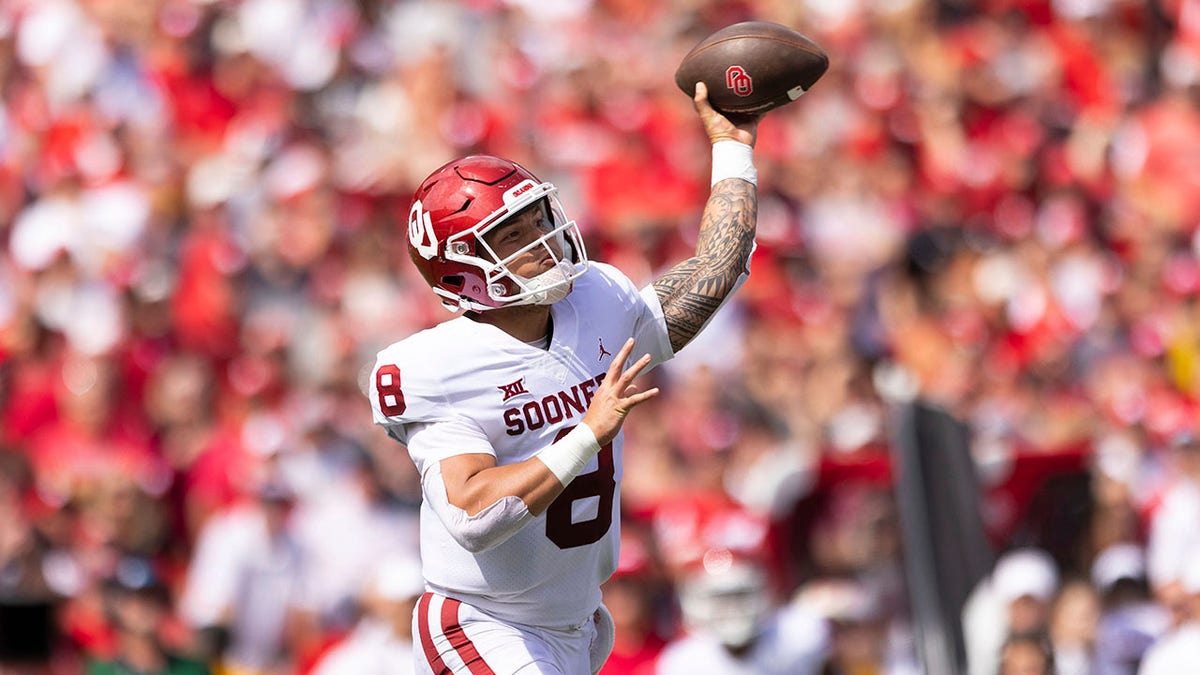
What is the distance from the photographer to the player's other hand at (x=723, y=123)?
4.67 meters

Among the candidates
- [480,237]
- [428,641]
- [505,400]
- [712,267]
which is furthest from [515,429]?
[712,267]

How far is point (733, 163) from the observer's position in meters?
4.62

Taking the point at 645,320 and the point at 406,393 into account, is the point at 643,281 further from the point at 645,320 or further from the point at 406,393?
the point at 406,393

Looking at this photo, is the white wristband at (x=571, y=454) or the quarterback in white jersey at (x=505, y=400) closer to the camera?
the white wristband at (x=571, y=454)

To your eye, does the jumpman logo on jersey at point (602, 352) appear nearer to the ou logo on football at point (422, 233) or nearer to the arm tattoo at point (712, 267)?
the arm tattoo at point (712, 267)

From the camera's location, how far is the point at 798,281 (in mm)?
9773

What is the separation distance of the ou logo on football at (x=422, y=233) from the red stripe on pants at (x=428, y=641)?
0.79 metres

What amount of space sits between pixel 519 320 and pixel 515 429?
27cm

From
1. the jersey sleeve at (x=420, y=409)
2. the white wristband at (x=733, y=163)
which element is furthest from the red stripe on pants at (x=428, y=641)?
the white wristband at (x=733, y=163)

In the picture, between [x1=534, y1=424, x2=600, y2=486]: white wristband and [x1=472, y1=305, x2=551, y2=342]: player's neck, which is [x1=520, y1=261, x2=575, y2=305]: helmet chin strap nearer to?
[x1=472, y1=305, x2=551, y2=342]: player's neck

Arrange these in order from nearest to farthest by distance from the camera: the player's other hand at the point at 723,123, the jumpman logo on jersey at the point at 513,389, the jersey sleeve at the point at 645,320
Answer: the jumpman logo on jersey at the point at 513,389, the jersey sleeve at the point at 645,320, the player's other hand at the point at 723,123

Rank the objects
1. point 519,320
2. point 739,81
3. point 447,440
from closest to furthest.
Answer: point 447,440 < point 519,320 < point 739,81

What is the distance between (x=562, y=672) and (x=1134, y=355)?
231 inches

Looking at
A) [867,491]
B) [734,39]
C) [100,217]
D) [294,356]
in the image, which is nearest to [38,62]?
[100,217]
